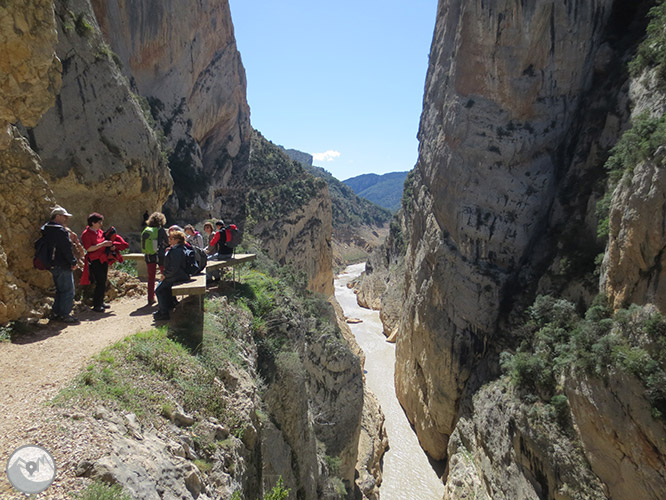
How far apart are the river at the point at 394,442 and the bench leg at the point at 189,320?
51.2ft

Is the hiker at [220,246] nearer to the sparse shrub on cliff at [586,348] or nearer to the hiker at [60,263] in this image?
the hiker at [60,263]

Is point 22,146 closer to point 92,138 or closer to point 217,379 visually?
point 217,379

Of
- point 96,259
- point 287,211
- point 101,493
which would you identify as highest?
point 287,211

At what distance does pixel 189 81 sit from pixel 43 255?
28242 millimetres

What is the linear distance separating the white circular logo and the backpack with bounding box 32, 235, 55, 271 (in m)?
3.55

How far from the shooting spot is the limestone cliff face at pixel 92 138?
988 centimetres

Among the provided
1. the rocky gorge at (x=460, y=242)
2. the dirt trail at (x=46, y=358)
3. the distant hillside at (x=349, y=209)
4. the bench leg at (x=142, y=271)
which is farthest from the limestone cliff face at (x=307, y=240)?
the distant hillside at (x=349, y=209)

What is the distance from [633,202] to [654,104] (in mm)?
5664

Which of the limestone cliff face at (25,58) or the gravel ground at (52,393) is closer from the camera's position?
the gravel ground at (52,393)

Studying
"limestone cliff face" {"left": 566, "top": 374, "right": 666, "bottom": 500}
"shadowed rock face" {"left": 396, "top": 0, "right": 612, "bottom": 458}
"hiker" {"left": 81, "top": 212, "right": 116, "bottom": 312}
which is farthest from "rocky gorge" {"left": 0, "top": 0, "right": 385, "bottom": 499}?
"limestone cliff face" {"left": 566, "top": 374, "right": 666, "bottom": 500}

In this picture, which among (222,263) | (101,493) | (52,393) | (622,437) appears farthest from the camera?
(622,437)

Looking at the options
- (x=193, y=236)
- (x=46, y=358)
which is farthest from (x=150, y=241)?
(x=46, y=358)

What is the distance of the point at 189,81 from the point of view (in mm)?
28688

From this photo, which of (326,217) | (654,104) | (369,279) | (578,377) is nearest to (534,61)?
(654,104)
